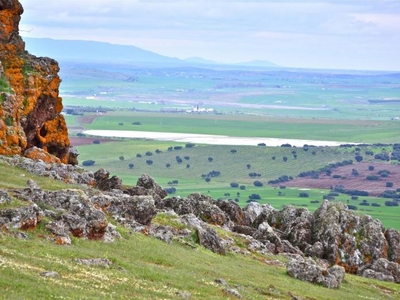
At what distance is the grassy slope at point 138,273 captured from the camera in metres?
32.6

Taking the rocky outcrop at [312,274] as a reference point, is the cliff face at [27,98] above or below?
above

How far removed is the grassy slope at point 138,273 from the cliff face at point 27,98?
8870 millimetres

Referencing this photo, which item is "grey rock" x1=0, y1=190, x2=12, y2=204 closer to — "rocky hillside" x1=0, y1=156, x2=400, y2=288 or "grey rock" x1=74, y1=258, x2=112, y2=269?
"rocky hillside" x1=0, y1=156, x2=400, y2=288

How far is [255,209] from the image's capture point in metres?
83.7

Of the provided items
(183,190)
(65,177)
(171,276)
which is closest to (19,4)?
(65,177)

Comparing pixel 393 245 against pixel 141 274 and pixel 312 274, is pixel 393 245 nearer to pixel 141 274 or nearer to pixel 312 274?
pixel 312 274

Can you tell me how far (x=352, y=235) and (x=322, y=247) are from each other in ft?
10.7

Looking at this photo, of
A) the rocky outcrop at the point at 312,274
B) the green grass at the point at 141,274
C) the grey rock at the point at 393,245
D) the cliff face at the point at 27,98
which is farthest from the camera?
the grey rock at the point at 393,245

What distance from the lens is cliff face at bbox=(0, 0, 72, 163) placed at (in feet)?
218

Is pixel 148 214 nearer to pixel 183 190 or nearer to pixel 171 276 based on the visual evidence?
pixel 171 276

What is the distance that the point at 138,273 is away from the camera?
134ft

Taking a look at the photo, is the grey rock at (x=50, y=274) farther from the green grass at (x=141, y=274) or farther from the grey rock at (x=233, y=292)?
Result: the grey rock at (x=233, y=292)

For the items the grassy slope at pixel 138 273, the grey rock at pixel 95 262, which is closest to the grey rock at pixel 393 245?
the grassy slope at pixel 138 273

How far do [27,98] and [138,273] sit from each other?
3238 cm
